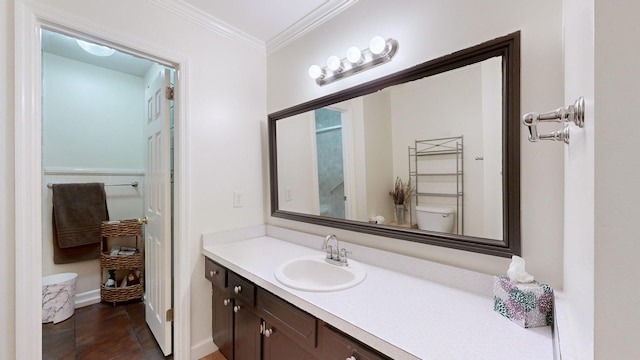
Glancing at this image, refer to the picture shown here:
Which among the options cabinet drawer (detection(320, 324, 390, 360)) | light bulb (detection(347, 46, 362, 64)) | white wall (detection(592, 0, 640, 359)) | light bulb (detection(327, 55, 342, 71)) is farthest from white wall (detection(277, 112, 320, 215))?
white wall (detection(592, 0, 640, 359))

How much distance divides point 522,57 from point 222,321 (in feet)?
6.85

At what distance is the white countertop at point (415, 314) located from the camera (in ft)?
2.34

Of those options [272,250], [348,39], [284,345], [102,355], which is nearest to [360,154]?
[348,39]

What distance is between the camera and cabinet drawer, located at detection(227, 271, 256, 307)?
133 cm

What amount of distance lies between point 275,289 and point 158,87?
1708 mm

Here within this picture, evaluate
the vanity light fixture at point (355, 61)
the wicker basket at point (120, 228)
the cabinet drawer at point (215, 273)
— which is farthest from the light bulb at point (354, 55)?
the wicker basket at point (120, 228)

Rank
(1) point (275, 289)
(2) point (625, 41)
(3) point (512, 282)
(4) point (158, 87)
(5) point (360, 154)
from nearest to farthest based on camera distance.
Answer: (2) point (625, 41) → (3) point (512, 282) → (1) point (275, 289) → (5) point (360, 154) → (4) point (158, 87)

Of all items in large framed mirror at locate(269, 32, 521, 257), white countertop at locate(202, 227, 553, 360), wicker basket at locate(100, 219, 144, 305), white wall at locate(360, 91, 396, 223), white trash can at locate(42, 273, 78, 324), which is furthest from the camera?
wicker basket at locate(100, 219, 144, 305)

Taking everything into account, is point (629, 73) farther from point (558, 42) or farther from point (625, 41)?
point (558, 42)

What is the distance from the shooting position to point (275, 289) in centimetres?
116

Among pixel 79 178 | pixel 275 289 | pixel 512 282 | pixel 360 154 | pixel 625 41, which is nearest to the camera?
pixel 625 41

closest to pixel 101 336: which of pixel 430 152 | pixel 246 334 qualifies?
pixel 246 334

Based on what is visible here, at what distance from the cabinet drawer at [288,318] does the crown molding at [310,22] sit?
5.50 feet

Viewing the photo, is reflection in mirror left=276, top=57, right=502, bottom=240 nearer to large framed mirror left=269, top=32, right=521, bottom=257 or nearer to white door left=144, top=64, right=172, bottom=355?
large framed mirror left=269, top=32, right=521, bottom=257
